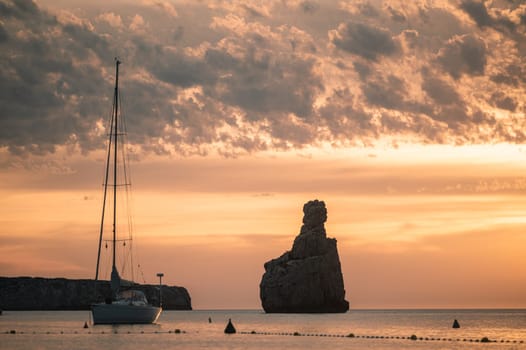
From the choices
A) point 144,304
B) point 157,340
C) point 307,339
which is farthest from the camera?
point 144,304

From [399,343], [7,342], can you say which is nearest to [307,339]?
[399,343]

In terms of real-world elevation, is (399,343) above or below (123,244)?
below

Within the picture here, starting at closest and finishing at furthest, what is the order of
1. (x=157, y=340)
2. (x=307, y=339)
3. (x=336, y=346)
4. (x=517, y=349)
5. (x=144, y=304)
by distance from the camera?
(x=517, y=349)
(x=336, y=346)
(x=157, y=340)
(x=307, y=339)
(x=144, y=304)

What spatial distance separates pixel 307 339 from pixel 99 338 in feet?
83.3

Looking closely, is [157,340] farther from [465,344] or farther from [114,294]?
[465,344]

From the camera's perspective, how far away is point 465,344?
10156 centimetres

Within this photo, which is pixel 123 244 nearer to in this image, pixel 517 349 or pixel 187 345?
pixel 187 345

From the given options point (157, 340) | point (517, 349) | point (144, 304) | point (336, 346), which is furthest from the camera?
point (144, 304)

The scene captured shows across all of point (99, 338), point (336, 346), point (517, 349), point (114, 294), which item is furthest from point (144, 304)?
point (517, 349)

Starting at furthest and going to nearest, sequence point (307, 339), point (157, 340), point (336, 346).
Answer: point (307, 339) < point (157, 340) < point (336, 346)

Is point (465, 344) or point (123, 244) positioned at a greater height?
point (123, 244)

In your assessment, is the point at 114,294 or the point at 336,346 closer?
the point at 336,346

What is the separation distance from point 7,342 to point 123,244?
22242mm

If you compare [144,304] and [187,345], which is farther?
[144,304]
